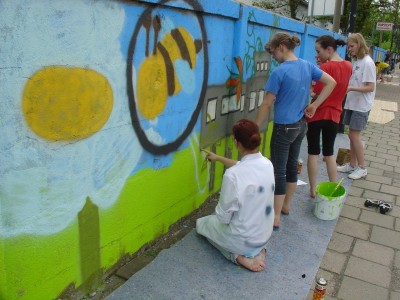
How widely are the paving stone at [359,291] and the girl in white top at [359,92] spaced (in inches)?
99.5

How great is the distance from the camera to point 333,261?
3.30 metres

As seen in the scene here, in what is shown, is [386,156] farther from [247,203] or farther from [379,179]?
[247,203]

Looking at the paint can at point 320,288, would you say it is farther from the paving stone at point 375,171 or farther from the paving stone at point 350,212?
the paving stone at point 375,171

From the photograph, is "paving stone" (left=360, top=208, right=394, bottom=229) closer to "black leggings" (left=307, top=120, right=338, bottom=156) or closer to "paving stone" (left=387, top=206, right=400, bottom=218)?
"paving stone" (left=387, top=206, right=400, bottom=218)

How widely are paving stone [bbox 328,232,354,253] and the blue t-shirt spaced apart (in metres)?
1.18

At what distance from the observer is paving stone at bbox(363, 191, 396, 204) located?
472 centimetres

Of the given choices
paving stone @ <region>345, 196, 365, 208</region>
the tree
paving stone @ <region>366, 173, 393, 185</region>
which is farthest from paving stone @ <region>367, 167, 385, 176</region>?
the tree

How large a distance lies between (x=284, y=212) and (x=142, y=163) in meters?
1.85

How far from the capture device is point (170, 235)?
351cm

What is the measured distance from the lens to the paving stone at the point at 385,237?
367 centimetres

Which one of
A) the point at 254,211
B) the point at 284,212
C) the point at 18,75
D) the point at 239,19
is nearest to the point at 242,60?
the point at 239,19

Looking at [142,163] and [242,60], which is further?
[242,60]

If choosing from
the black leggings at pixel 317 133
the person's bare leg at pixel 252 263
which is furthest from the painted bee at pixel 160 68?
the black leggings at pixel 317 133

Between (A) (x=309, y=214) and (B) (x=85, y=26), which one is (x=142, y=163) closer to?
(B) (x=85, y=26)
